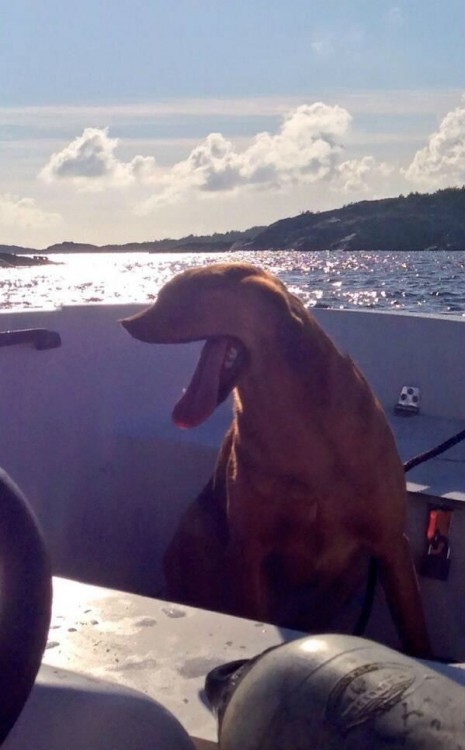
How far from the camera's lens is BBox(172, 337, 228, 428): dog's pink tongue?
296 cm

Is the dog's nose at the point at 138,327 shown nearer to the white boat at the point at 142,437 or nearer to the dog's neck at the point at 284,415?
the dog's neck at the point at 284,415

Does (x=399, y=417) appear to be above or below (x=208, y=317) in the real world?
below

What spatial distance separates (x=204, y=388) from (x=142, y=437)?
1.10 meters

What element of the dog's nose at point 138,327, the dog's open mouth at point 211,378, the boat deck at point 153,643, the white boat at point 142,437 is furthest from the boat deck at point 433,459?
the boat deck at point 153,643

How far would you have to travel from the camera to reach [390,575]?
2906 mm

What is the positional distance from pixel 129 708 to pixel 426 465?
2.60 meters

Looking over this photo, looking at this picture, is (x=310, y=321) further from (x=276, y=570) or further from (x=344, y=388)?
(x=276, y=570)

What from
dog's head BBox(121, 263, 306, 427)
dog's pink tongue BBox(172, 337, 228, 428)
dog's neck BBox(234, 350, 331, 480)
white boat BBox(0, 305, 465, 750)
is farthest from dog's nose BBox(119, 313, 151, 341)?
white boat BBox(0, 305, 465, 750)

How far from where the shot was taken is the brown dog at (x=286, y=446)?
2.82 metres

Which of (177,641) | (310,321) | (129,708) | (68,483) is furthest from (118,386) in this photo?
(129,708)

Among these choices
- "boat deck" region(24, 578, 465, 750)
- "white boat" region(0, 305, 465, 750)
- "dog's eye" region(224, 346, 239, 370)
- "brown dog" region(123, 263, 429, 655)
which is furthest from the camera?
"white boat" region(0, 305, 465, 750)

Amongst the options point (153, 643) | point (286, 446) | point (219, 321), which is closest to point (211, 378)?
point (219, 321)

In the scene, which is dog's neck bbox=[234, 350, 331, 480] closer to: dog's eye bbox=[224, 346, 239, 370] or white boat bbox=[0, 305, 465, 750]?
dog's eye bbox=[224, 346, 239, 370]

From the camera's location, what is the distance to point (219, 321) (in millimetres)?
2869
